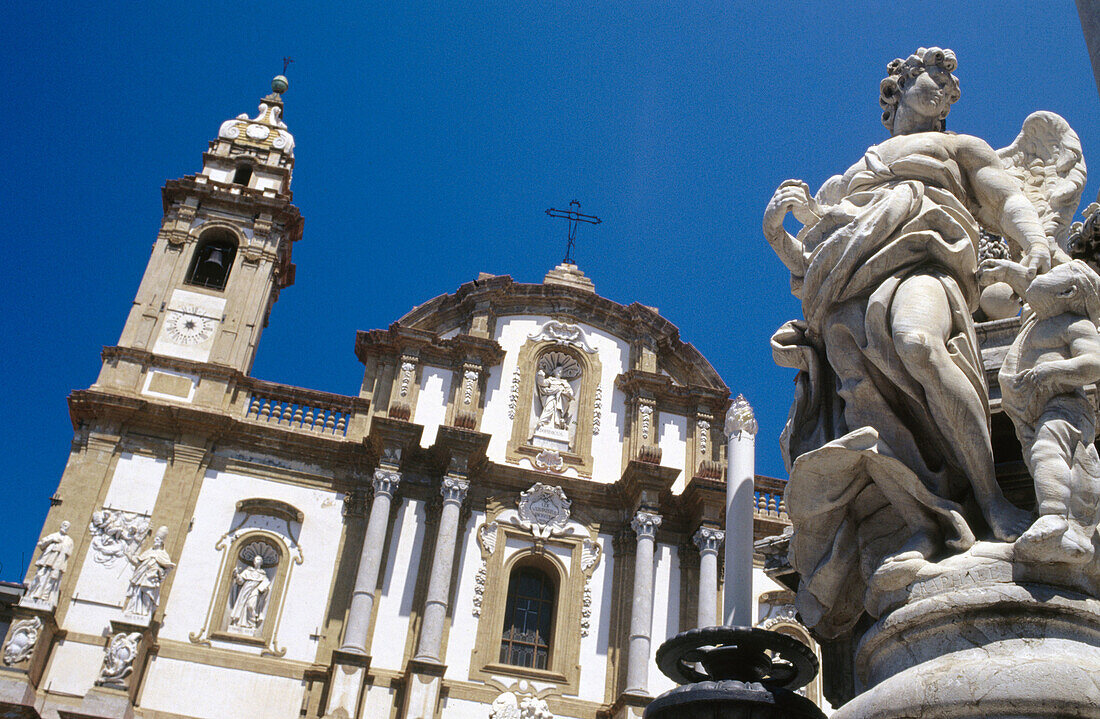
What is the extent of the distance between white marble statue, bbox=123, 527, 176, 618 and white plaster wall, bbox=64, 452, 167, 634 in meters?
0.48

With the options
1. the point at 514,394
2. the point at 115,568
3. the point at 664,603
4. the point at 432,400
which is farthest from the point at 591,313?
the point at 115,568

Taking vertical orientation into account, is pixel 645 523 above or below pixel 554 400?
below

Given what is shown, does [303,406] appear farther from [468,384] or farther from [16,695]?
[16,695]

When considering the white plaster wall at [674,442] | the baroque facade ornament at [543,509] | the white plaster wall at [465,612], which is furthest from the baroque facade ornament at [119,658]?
the white plaster wall at [674,442]

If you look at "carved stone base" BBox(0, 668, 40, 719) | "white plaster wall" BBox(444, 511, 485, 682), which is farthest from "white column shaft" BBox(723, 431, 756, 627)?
"carved stone base" BBox(0, 668, 40, 719)

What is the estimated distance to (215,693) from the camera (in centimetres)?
1631

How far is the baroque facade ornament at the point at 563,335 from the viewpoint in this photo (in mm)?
21391

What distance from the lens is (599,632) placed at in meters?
18.1

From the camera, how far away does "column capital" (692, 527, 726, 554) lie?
61.8 feet

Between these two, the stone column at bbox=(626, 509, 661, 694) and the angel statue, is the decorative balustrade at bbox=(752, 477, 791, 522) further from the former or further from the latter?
the angel statue

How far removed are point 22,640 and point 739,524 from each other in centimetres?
1442

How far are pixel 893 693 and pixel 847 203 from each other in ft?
6.54

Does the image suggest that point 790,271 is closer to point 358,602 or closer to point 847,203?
point 847,203

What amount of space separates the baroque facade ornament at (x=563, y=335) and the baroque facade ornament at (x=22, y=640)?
10.3 metres
